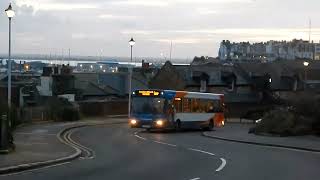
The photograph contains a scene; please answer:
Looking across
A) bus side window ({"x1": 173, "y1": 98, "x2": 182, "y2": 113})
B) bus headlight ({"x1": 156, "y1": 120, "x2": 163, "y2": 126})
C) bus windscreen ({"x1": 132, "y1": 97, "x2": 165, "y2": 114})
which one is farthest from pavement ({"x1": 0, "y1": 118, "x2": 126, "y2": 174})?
bus side window ({"x1": 173, "y1": 98, "x2": 182, "y2": 113})

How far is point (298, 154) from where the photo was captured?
27.0 m

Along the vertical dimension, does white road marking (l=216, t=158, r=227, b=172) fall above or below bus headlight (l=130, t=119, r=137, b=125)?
above

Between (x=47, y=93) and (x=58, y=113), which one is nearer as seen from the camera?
(x=58, y=113)

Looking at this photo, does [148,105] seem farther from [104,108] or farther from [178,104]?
[104,108]

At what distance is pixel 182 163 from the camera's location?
2167 cm

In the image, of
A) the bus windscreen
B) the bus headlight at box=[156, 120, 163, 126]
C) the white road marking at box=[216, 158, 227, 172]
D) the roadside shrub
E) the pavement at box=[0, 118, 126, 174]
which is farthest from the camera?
the bus headlight at box=[156, 120, 163, 126]

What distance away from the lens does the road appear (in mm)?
17594

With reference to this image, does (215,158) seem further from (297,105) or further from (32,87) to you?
(32,87)

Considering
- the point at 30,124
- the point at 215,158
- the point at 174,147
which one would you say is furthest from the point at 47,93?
the point at 215,158

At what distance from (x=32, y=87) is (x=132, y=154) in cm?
5161

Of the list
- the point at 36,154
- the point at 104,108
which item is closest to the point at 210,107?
the point at 104,108

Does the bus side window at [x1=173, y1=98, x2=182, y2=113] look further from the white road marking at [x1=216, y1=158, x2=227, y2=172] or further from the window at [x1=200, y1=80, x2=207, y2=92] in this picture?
the window at [x1=200, y1=80, x2=207, y2=92]

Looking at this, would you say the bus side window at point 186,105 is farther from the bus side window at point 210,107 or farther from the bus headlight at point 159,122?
the bus side window at point 210,107

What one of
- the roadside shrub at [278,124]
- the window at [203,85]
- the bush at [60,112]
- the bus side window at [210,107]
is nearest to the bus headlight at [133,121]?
the bus side window at [210,107]
